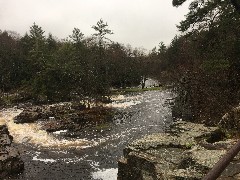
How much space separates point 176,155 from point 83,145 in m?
13.0

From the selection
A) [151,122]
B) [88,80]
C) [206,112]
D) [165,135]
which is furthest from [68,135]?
[88,80]

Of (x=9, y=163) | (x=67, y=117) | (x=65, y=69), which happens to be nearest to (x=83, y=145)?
(x=9, y=163)

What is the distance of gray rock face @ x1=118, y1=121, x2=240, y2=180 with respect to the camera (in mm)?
7441

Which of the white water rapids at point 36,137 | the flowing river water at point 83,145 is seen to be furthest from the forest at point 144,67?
the white water rapids at point 36,137

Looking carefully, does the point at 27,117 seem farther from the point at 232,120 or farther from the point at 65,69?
the point at 232,120

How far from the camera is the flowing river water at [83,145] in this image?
16.5m

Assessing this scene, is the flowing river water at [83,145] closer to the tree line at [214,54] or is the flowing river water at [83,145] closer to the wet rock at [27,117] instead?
the wet rock at [27,117]

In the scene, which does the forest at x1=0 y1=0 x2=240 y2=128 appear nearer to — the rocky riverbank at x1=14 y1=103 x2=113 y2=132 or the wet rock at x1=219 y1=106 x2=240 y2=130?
the wet rock at x1=219 y1=106 x2=240 y2=130

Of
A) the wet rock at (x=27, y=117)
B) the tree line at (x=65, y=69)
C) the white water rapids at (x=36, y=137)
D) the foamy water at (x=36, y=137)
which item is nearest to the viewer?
the white water rapids at (x=36, y=137)

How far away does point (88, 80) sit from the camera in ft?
154

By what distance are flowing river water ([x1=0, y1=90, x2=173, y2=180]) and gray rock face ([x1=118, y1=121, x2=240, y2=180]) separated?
549cm

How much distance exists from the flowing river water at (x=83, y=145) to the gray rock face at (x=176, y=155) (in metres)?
5.49

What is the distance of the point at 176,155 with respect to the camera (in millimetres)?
9148

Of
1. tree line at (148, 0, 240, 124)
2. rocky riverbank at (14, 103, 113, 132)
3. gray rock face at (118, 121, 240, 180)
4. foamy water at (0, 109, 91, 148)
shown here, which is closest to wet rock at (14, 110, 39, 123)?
rocky riverbank at (14, 103, 113, 132)
